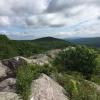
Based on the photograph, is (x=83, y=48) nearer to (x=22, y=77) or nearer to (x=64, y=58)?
(x=64, y=58)

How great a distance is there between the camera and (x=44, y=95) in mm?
14312

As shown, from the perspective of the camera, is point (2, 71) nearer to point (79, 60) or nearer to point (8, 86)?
point (8, 86)

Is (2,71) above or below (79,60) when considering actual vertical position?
above

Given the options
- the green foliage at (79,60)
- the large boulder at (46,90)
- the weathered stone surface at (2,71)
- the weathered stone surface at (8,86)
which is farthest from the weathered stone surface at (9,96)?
the green foliage at (79,60)

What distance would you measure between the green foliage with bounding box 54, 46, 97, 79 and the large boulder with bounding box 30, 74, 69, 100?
37.7 ft

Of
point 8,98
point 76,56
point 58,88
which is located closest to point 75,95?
point 58,88

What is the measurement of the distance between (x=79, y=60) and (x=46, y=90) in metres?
14.5

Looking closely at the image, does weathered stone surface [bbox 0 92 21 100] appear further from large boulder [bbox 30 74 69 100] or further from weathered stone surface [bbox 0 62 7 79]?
weathered stone surface [bbox 0 62 7 79]

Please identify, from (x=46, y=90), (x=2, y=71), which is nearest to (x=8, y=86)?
(x=46, y=90)

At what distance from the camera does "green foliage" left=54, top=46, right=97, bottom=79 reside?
2799cm

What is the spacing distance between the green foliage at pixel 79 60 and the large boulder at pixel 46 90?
452 inches

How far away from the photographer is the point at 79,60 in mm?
28922

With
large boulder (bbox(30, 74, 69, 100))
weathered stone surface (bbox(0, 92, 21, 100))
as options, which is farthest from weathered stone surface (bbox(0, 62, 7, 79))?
weathered stone surface (bbox(0, 92, 21, 100))

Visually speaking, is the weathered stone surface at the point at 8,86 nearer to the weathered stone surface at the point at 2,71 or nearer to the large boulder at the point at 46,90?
the large boulder at the point at 46,90
